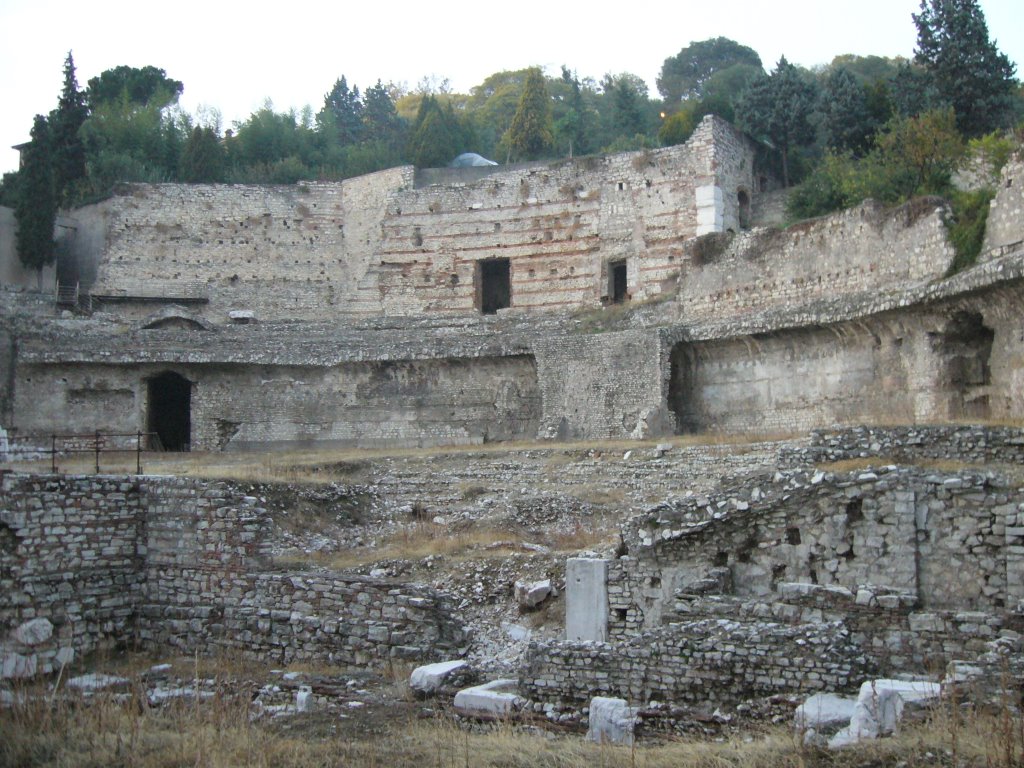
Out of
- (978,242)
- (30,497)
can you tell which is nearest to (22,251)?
(30,497)

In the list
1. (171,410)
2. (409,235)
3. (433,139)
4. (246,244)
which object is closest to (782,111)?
(409,235)

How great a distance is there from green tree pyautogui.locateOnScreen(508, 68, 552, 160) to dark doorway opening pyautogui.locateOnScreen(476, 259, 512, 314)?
433 inches

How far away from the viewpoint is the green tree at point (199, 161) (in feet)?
141

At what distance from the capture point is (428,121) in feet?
155

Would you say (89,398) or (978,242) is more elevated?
(978,242)

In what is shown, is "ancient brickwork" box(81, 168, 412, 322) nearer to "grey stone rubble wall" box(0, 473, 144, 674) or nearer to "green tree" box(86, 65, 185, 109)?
"green tree" box(86, 65, 185, 109)

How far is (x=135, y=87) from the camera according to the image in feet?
170

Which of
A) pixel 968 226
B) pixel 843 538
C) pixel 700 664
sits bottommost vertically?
pixel 700 664

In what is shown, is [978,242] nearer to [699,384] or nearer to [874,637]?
[699,384]

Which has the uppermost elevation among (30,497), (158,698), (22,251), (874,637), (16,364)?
(22,251)

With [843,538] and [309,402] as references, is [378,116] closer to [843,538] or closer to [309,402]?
[309,402]

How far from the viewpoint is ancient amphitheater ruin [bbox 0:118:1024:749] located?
1002cm

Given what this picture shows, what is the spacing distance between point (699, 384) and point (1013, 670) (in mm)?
18879

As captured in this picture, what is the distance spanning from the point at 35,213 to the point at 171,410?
9.73m
